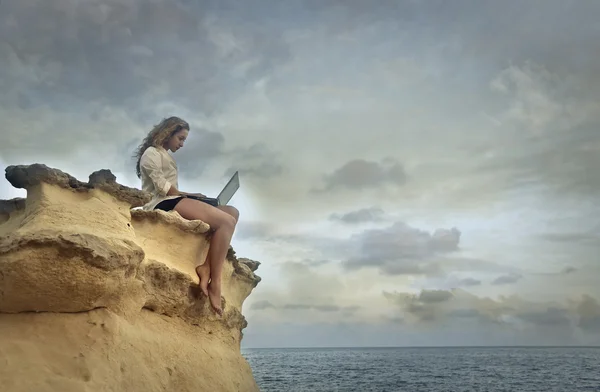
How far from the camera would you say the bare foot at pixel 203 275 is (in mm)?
6785

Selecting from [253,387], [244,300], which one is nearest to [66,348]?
[253,387]

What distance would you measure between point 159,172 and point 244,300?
415 cm

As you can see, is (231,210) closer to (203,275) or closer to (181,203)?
(181,203)

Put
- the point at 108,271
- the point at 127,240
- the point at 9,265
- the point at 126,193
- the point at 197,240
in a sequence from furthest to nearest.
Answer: the point at 197,240 < the point at 126,193 < the point at 127,240 < the point at 108,271 < the point at 9,265

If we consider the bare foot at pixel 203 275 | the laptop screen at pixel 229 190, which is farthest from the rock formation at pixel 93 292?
the laptop screen at pixel 229 190

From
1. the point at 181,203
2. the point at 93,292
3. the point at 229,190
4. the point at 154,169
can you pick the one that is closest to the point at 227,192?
the point at 229,190

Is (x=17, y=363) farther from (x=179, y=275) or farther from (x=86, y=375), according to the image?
(x=179, y=275)

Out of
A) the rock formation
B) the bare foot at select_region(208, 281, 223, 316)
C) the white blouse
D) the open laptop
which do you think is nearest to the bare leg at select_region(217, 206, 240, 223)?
the open laptop

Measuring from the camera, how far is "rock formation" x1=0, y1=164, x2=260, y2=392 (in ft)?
15.0

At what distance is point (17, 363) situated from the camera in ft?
14.8

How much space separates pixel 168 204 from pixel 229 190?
3.82 feet

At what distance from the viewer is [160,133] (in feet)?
22.5

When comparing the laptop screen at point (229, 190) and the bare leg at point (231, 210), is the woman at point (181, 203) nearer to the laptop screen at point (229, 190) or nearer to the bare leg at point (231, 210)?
the bare leg at point (231, 210)

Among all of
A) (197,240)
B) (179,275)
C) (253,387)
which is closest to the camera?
(179,275)
